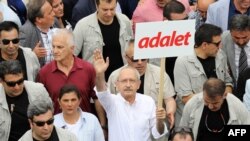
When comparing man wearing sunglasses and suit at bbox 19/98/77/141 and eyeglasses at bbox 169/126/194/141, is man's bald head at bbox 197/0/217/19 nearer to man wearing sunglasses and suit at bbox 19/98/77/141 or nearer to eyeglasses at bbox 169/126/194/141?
eyeglasses at bbox 169/126/194/141

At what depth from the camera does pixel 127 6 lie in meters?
13.2

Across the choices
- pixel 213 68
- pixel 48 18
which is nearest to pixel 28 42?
pixel 48 18

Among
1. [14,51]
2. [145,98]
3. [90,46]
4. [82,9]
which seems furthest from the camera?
[82,9]

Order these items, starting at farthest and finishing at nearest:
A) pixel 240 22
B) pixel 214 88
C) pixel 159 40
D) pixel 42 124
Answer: pixel 240 22 < pixel 214 88 < pixel 159 40 < pixel 42 124

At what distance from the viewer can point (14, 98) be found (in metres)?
9.94

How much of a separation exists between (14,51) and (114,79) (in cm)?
116

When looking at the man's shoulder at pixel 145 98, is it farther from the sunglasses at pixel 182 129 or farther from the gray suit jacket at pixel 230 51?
the gray suit jacket at pixel 230 51

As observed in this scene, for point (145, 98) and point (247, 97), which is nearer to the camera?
point (145, 98)

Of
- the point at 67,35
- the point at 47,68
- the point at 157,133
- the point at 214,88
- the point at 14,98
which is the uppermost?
the point at 67,35

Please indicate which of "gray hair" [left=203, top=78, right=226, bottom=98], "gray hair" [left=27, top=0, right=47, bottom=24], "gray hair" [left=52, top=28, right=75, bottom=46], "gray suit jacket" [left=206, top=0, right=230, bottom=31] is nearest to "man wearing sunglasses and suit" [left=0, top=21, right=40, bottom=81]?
"gray hair" [left=52, top=28, right=75, bottom=46]

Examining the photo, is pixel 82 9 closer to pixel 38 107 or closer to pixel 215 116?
pixel 215 116

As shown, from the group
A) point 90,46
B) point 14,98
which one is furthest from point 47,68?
point 90,46

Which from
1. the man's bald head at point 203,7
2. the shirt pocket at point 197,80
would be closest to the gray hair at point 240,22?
the shirt pocket at point 197,80

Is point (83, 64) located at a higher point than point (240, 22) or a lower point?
lower
